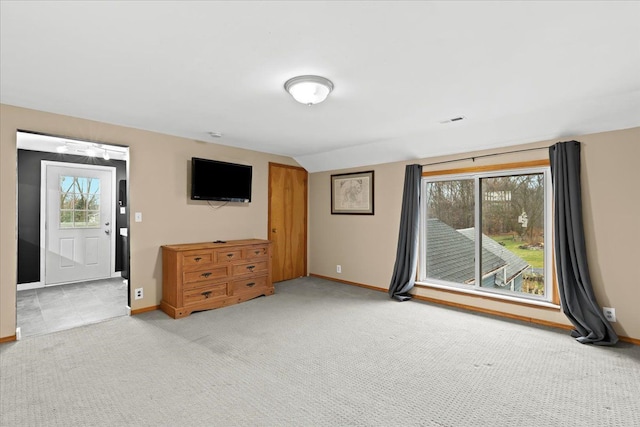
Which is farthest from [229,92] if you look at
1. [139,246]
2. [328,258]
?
[328,258]

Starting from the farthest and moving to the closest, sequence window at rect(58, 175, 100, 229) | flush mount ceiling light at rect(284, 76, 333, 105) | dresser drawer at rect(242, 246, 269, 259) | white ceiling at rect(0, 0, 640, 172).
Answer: window at rect(58, 175, 100, 229), dresser drawer at rect(242, 246, 269, 259), flush mount ceiling light at rect(284, 76, 333, 105), white ceiling at rect(0, 0, 640, 172)

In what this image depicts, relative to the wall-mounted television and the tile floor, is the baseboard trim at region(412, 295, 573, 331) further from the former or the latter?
the tile floor

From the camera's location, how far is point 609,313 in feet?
10.1

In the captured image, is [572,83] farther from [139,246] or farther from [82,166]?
[82,166]

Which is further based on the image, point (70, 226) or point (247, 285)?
point (70, 226)

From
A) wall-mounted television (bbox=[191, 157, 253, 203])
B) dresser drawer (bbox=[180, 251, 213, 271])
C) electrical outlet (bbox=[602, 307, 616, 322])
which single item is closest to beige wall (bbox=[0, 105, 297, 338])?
wall-mounted television (bbox=[191, 157, 253, 203])

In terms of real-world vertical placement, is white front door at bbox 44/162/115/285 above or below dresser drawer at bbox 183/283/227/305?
above

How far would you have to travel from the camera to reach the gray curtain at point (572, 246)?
3.10m

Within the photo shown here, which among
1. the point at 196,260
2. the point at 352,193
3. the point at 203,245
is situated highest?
the point at 352,193

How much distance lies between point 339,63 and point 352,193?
3.26 m

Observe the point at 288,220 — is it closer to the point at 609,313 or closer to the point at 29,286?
the point at 29,286

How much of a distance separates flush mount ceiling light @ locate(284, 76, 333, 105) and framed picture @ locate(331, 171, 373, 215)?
270 centimetres

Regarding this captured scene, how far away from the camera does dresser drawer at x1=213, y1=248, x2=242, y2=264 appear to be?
158 inches

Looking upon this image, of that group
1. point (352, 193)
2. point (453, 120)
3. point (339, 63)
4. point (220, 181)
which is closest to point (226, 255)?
point (220, 181)
